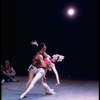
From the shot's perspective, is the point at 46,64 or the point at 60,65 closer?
the point at 46,64

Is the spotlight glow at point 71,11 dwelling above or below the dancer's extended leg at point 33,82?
above

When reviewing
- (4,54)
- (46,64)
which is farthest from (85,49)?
(46,64)

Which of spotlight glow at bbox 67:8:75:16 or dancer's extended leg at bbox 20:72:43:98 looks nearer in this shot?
dancer's extended leg at bbox 20:72:43:98

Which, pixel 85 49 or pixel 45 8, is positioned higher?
pixel 45 8

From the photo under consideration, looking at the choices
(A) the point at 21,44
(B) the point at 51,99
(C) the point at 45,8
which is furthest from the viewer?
(A) the point at 21,44

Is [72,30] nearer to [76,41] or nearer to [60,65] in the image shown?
[76,41]

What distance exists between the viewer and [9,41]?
18938mm

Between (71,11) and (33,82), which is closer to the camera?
(33,82)

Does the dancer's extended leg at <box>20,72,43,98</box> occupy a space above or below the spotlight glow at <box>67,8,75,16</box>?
below

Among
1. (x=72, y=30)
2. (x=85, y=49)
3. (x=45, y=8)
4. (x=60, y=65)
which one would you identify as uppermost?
(x=45, y=8)

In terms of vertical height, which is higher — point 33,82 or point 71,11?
point 71,11

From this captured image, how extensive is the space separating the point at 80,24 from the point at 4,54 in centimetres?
626

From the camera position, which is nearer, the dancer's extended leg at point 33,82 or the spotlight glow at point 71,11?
the dancer's extended leg at point 33,82

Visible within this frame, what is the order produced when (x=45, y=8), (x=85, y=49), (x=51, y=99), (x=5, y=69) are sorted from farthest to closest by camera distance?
(x=85, y=49) < (x=45, y=8) < (x=5, y=69) < (x=51, y=99)
